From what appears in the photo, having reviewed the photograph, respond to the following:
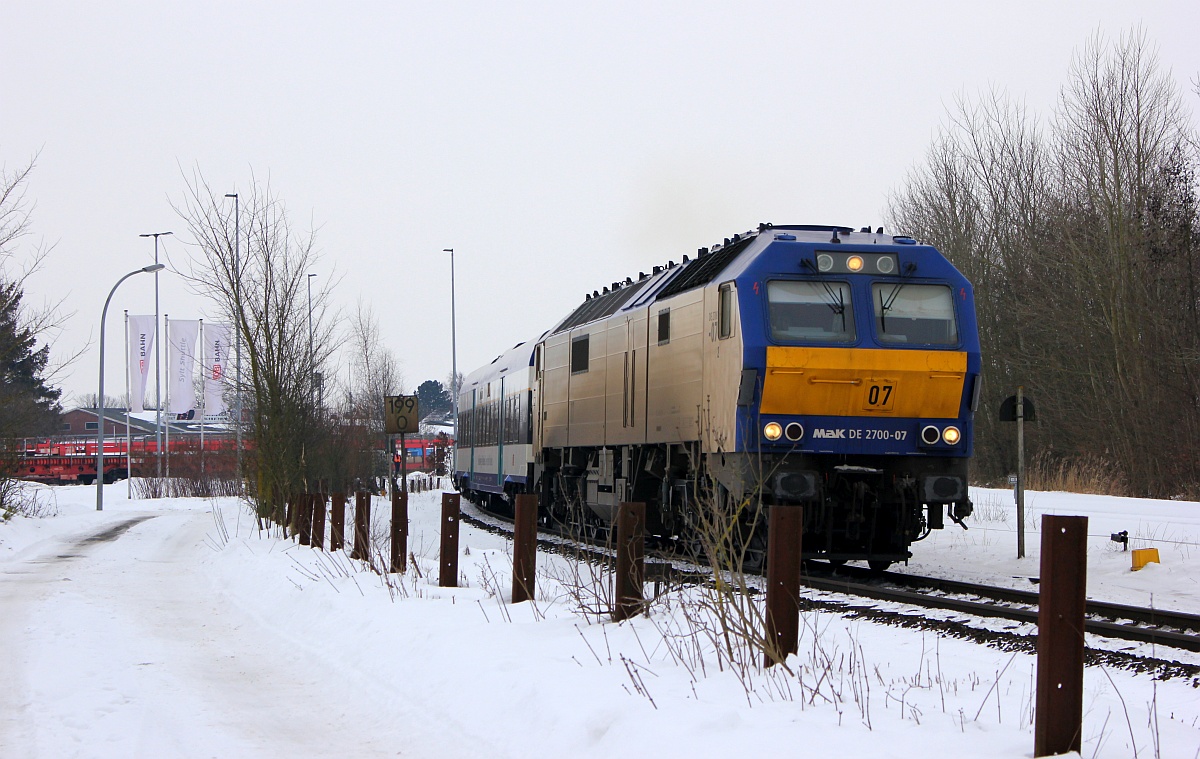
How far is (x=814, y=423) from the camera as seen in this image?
11539 millimetres

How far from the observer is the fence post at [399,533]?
37.4ft

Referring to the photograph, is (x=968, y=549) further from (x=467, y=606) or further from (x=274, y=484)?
(x=274, y=484)

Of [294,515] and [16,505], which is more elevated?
[294,515]

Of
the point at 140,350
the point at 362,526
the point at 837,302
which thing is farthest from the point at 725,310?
the point at 140,350

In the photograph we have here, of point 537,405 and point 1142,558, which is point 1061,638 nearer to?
point 1142,558

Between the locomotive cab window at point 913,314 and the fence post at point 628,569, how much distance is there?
493 centimetres

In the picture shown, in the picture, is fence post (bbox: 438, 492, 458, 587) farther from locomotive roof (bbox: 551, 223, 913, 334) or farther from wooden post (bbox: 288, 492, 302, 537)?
wooden post (bbox: 288, 492, 302, 537)

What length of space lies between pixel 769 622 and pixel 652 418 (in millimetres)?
8056

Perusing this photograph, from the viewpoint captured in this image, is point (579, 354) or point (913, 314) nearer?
point (913, 314)

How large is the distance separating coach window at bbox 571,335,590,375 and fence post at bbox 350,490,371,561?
5143 mm

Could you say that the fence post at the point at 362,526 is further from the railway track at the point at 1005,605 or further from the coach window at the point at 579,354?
the coach window at the point at 579,354

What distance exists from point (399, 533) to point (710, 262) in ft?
15.8

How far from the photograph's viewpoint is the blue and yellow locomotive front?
11445 mm

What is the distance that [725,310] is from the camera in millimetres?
11945
